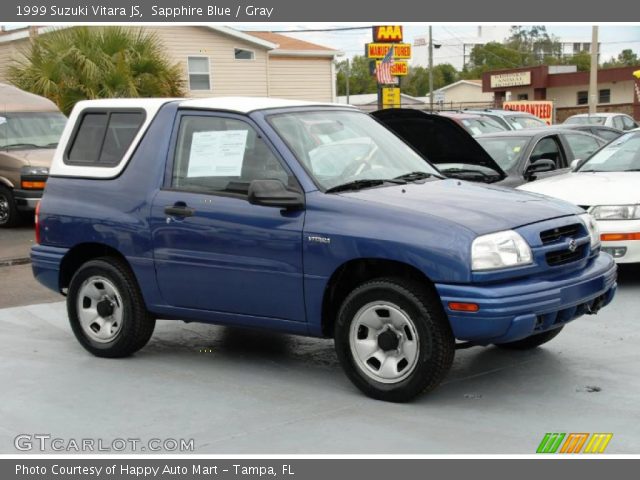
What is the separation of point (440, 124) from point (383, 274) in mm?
3269

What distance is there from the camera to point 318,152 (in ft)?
20.7

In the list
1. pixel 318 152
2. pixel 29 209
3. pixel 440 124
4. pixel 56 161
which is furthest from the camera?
pixel 29 209

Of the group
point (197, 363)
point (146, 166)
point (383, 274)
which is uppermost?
point (146, 166)

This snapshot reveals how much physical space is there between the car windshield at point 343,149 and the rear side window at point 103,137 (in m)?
1.22

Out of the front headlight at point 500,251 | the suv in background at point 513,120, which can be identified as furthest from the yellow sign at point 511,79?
the front headlight at point 500,251

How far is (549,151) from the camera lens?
11.6m

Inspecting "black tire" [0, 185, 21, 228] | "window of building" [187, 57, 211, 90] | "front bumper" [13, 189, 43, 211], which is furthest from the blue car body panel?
"window of building" [187, 57, 211, 90]

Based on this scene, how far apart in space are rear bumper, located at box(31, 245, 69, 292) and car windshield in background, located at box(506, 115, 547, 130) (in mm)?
16312

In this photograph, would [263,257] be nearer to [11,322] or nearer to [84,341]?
[84,341]

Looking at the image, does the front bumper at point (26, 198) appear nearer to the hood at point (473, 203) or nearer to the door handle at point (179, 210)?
the door handle at point (179, 210)

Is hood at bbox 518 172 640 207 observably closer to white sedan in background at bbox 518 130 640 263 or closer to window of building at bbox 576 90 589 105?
white sedan in background at bbox 518 130 640 263

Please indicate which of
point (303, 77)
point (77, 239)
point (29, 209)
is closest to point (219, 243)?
point (77, 239)

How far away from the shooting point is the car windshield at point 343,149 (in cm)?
622

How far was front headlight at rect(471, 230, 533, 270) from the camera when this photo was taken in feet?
17.7
